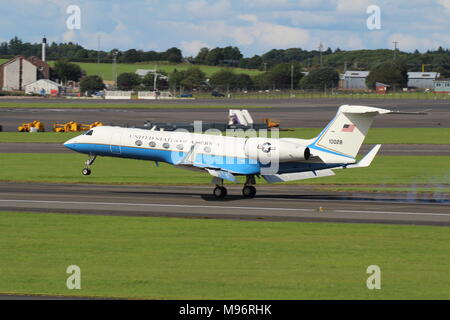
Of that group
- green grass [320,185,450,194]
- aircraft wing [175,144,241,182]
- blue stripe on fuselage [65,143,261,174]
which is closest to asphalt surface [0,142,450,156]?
green grass [320,185,450,194]

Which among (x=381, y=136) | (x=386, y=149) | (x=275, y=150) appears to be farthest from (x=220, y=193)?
(x=381, y=136)

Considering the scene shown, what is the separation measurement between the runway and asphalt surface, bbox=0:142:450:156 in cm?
2322

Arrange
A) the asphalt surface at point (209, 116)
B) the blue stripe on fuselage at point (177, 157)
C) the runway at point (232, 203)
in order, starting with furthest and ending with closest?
1. the asphalt surface at point (209, 116)
2. the blue stripe on fuselage at point (177, 157)
3. the runway at point (232, 203)

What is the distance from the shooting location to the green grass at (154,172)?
163 ft

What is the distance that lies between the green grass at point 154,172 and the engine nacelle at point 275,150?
8959mm

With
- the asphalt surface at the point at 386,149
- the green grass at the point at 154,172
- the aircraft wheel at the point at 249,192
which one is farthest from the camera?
the asphalt surface at the point at 386,149

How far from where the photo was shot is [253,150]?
4125 centimetres

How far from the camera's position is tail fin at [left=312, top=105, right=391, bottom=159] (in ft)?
131

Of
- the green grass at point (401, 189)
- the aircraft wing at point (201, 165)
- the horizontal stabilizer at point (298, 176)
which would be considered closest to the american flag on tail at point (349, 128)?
the horizontal stabilizer at point (298, 176)

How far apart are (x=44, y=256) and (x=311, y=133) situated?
6456 centimetres

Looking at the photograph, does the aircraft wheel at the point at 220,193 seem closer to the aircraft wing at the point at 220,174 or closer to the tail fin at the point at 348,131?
the aircraft wing at the point at 220,174

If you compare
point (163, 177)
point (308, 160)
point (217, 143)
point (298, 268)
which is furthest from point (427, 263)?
point (163, 177)

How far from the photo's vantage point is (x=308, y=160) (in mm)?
40562
